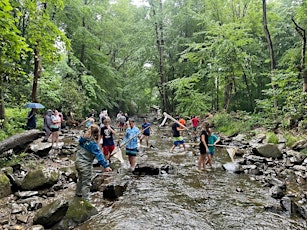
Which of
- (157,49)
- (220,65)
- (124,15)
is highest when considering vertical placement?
(124,15)

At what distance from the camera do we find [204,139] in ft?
28.8

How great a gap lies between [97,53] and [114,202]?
23407mm

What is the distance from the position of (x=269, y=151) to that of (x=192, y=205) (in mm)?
5832

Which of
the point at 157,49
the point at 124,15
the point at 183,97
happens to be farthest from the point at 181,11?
the point at 124,15

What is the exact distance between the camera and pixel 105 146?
29.0ft

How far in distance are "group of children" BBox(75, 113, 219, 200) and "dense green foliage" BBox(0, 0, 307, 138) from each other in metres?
3.18

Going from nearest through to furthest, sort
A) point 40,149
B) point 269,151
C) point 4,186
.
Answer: point 4,186 → point 40,149 → point 269,151

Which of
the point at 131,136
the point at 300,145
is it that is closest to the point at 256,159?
the point at 300,145

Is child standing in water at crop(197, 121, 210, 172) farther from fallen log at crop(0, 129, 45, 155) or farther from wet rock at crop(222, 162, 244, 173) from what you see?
fallen log at crop(0, 129, 45, 155)

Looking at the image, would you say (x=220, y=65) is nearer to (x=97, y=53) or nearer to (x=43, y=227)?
(x=97, y=53)

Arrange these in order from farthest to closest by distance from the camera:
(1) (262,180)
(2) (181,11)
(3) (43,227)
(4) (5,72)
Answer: (2) (181,11)
(1) (262,180)
(4) (5,72)
(3) (43,227)

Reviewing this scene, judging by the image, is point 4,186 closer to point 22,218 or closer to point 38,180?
point 38,180

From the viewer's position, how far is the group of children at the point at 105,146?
543cm

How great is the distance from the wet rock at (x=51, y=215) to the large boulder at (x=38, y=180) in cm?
185
